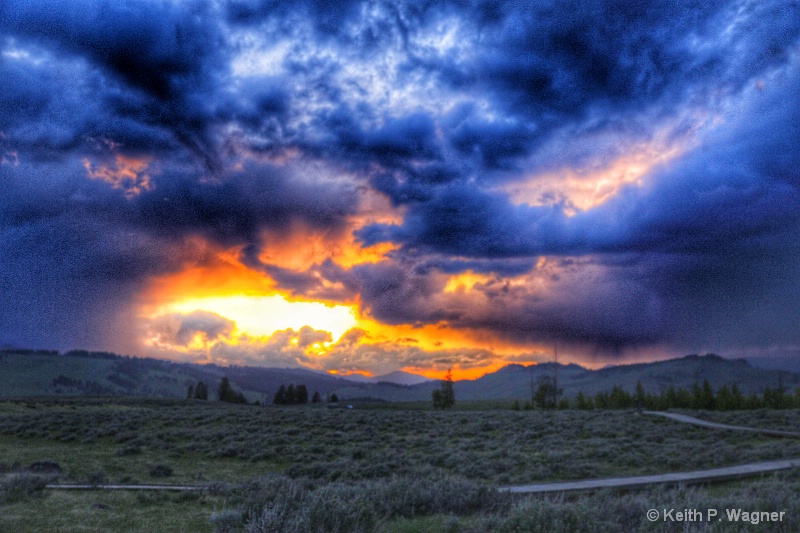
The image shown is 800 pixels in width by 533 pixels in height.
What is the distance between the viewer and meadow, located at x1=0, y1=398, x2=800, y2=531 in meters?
9.20

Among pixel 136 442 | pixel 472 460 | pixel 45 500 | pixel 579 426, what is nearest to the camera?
pixel 45 500

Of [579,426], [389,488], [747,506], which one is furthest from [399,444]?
[747,506]

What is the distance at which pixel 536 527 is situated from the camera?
7633 millimetres

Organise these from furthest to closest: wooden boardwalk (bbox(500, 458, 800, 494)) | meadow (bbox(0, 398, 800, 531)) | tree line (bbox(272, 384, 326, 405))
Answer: tree line (bbox(272, 384, 326, 405)) → wooden boardwalk (bbox(500, 458, 800, 494)) → meadow (bbox(0, 398, 800, 531))

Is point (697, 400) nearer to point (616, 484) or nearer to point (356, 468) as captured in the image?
point (616, 484)

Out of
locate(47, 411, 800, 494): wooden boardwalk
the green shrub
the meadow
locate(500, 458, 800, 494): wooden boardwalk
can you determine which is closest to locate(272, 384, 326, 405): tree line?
the meadow

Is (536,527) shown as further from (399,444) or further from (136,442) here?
(136,442)

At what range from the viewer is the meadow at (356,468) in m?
9.20

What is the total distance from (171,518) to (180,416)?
34.9 m

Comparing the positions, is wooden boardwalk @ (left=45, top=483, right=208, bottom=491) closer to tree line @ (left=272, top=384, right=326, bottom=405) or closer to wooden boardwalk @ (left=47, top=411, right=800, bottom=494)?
wooden boardwalk @ (left=47, top=411, right=800, bottom=494)

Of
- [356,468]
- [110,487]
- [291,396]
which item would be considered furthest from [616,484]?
[291,396]

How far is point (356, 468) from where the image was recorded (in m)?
20.7

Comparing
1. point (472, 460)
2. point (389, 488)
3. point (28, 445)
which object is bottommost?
point (28, 445)

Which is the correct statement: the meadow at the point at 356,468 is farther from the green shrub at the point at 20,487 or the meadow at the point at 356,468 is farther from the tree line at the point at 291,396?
the tree line at the point at 291,396
